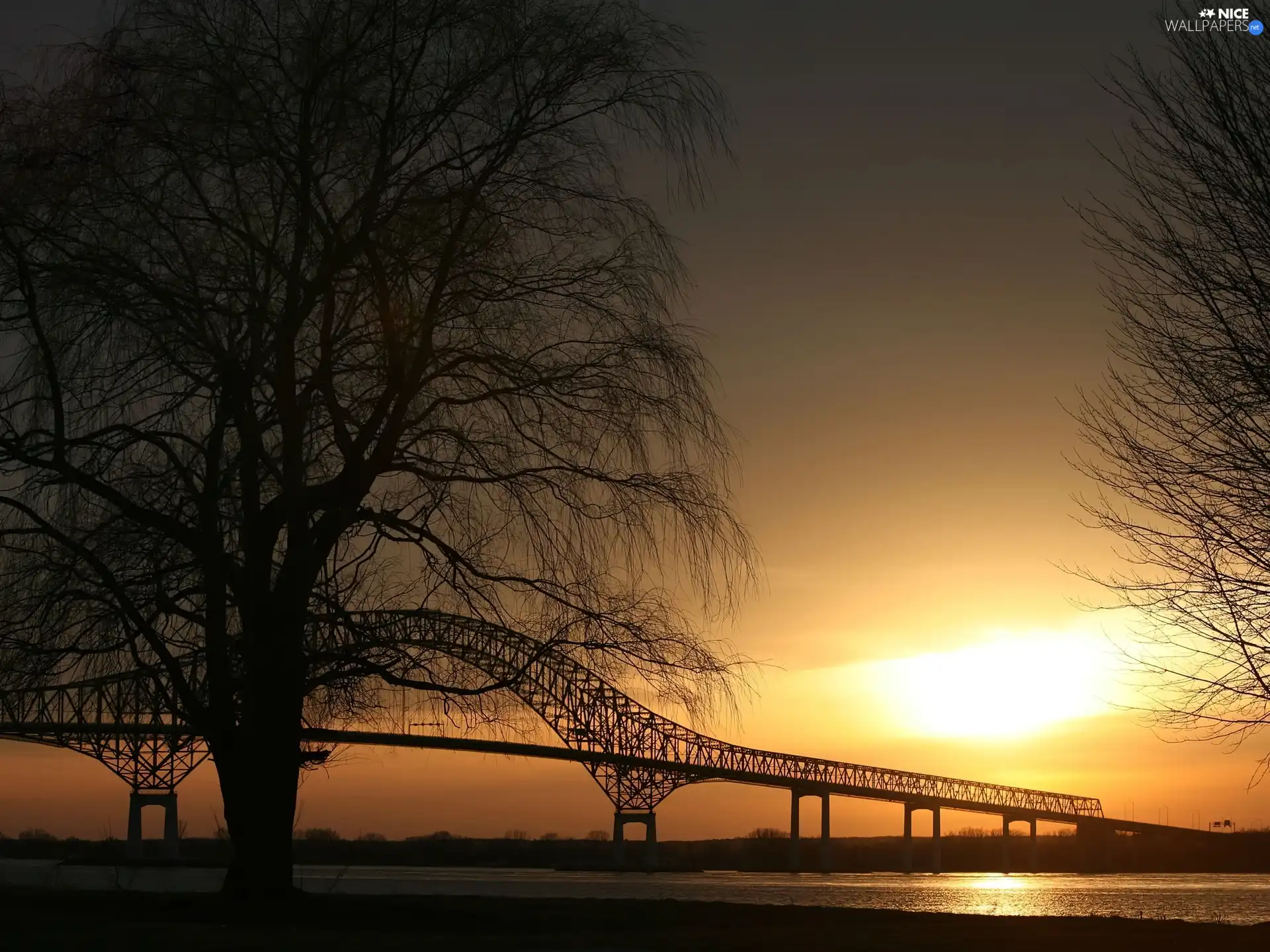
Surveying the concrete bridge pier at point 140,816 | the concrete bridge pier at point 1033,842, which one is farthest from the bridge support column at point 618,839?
the concrete bridge pier at point 1033,842

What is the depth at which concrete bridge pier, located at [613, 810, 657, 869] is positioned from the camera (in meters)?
91.6

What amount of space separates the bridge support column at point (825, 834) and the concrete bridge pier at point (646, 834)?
61.1ft

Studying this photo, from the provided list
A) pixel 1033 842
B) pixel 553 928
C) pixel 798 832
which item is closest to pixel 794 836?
pixel 798 832

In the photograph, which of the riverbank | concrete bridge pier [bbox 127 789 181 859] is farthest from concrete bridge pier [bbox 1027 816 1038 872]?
the riverbank

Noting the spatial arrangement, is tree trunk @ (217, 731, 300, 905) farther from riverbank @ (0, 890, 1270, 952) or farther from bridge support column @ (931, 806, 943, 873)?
bridge support column @ (931, 806, 943, 873)

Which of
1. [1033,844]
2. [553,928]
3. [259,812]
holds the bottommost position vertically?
[1033,844]

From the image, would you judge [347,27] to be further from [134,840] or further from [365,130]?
[134,840]

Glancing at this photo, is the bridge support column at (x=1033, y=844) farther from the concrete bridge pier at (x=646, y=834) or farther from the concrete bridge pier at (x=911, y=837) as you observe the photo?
the concrete bridge pier at (x=646, y=834)

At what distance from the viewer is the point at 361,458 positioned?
43.8 feet

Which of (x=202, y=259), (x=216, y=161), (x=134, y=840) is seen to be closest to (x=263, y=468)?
(x=202, y=259)

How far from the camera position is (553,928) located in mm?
12875

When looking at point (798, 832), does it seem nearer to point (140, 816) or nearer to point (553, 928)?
point (140, 816)

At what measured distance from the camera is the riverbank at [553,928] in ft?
34.6

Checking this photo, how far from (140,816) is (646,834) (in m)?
34.1
